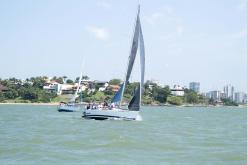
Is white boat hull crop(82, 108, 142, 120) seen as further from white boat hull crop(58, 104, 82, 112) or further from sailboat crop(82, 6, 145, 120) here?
white boat hull crop(58, 104, 82, 112)

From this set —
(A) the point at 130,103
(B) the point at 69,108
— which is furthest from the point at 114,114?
(B) the point at 69,108

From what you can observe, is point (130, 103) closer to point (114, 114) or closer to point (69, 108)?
point (114, 114)

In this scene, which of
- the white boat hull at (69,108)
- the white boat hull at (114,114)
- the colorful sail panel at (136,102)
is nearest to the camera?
the white boat hull at (114,114)

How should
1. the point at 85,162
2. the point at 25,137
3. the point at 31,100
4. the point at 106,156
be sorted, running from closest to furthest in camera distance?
the point at 85,162, the point at 106,156, the point at 25,137, the point at 31,100

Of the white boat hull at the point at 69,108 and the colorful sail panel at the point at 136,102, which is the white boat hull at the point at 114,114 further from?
the white boat hull at the point at 69,108

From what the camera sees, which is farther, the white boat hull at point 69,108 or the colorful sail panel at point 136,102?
the white boat hull at point 69,108

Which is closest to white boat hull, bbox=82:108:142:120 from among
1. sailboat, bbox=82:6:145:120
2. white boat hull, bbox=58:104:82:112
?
sailboat, bbox=82:6:145:120

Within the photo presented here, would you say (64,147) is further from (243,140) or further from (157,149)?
(243,140)

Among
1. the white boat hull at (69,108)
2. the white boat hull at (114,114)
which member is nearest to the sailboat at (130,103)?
the white boat hull at (114,114)

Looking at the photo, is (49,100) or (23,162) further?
(49,100)

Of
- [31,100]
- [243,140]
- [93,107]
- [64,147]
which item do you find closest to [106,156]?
[64,147]

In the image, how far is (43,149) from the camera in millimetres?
28094

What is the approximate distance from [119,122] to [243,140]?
1692 cm

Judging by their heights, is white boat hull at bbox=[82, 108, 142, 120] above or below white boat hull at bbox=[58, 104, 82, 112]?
below
